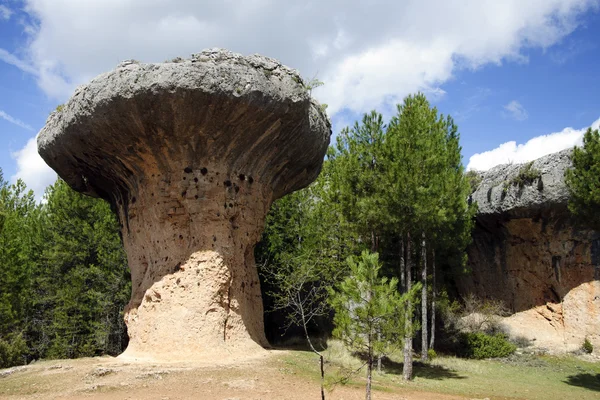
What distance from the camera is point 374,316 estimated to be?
7.33 m

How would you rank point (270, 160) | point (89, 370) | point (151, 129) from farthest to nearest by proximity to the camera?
point (270, 160), point (151, 129), point (89, 370)

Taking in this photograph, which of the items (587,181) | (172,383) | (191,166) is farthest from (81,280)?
(587,181)

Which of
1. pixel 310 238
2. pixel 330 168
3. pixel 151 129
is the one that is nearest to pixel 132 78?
pixel 151 129

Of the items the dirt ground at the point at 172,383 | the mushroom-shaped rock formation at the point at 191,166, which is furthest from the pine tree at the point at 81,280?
the dirt ground at the point at 172,383

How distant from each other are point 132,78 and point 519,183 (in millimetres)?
16833

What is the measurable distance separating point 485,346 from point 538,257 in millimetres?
5273

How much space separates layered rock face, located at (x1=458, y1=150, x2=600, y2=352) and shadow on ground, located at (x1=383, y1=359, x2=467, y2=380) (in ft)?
23.1

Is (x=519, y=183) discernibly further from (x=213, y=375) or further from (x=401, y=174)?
(x=213, y=375)

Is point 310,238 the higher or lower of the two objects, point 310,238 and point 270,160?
the lower

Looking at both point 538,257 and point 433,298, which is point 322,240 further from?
point 538,257

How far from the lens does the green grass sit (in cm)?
1187

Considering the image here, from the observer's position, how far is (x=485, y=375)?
15016 mm

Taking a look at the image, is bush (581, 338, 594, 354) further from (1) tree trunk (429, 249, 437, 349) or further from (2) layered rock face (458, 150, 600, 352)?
(1) tree trunk (429, 249, 437, 349)

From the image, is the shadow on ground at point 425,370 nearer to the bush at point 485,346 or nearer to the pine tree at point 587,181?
the bush at point 485,346
